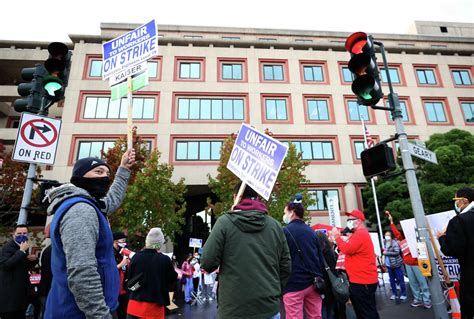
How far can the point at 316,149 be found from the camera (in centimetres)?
2719

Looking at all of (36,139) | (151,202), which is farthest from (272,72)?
(36,139)

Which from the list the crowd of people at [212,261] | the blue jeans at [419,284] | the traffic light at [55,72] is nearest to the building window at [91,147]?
the crowd of people at [212,261]

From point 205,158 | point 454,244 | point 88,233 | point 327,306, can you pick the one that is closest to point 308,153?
point 205,158

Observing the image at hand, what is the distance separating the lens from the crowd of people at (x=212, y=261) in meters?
2.01

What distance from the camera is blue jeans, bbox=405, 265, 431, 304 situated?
807 centimetres

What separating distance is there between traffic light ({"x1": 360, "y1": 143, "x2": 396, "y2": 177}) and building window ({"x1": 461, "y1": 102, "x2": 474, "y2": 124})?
3213 centimetres

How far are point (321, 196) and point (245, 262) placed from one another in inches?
966

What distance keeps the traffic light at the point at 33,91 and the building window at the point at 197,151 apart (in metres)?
20.7

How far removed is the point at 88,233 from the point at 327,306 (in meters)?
5.60

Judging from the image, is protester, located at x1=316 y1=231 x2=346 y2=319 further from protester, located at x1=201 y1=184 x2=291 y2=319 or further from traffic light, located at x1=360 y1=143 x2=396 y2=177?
protester, located at x1=201 y1=184 x2=291 y2=319

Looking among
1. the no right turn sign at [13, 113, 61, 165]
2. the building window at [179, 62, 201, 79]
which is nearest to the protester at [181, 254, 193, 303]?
the no right turn sign at [13, 113, 61, 165]

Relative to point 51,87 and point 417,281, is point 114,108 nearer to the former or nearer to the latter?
point 51,87

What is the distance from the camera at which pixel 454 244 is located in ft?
11.3

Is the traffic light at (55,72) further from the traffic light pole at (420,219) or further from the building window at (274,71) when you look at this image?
the building window at (274,71)
